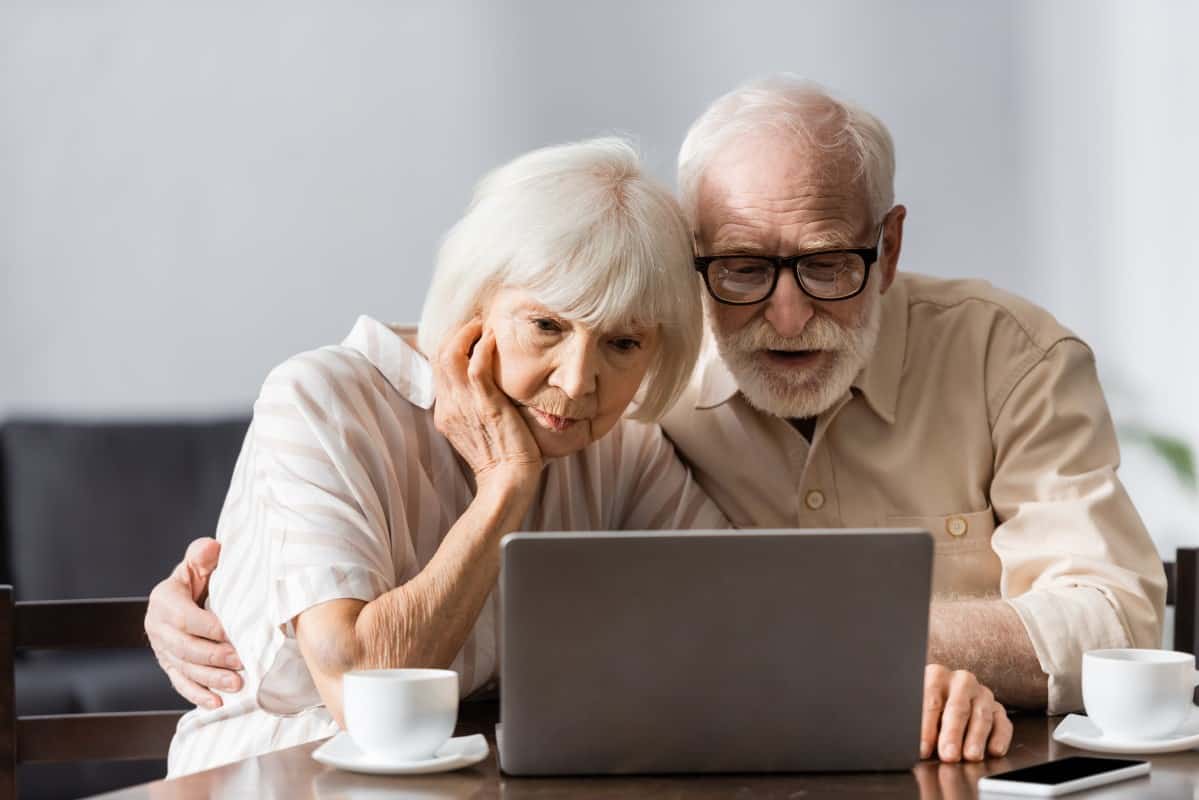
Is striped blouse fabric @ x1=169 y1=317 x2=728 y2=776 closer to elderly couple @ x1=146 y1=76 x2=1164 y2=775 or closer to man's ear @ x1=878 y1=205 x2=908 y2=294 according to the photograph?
elderly couple @ x1=146 y1=76 x2=1164 y2=775

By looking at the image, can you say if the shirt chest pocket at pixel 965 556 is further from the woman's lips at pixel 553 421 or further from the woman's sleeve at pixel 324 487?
the woman's sleeve at pixel 324 487

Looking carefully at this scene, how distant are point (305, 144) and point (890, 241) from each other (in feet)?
7.99

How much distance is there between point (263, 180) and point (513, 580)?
312cm

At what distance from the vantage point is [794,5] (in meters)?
3.96

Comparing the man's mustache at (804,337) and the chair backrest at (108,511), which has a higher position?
the man's mustache at (804,337)

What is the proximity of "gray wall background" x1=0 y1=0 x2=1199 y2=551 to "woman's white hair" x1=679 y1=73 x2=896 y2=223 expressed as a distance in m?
2.00

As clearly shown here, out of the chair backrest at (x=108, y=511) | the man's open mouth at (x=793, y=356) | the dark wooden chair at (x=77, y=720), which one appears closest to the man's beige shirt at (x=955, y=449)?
the man's open mouth at (x=793, y=356)

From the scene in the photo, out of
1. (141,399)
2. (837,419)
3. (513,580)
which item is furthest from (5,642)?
(141,399)

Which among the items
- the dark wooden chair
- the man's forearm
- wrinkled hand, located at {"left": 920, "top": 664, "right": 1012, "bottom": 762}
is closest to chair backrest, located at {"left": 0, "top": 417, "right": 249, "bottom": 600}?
the dark wooden chair

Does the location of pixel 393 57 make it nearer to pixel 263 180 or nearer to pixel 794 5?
pixel 263 180

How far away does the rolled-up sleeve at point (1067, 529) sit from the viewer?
5.36 feet

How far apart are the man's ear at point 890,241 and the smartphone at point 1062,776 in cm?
89

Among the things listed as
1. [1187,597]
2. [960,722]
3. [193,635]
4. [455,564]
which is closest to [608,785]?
[960,722]

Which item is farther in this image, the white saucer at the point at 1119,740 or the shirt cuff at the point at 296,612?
the shirt cuff at the point at 296,612
